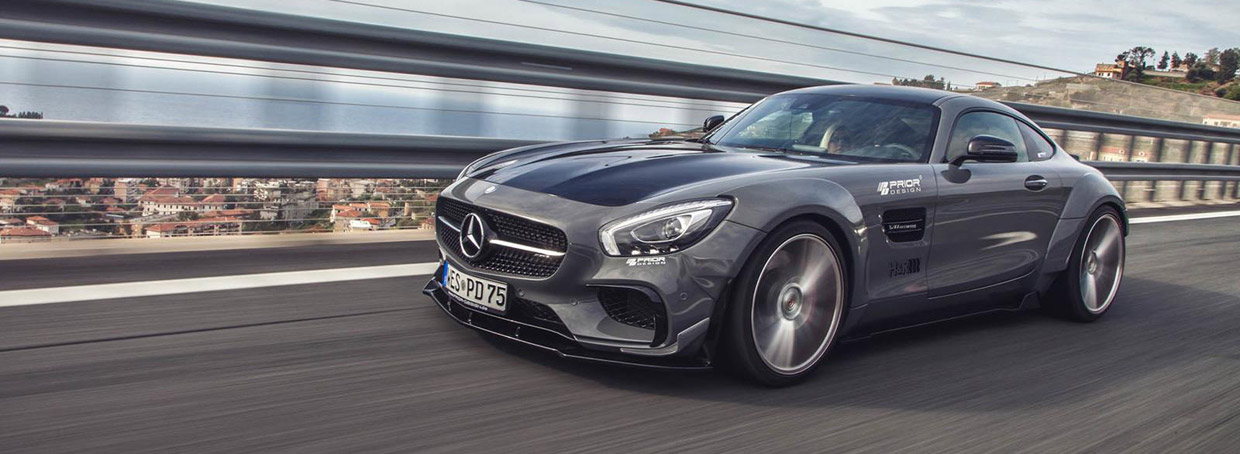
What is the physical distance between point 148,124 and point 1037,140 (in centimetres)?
451

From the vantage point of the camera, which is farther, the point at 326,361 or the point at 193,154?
the point at 193,154

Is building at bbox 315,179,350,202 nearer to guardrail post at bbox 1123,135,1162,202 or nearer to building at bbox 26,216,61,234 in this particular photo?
building at bbox 26,216,61,234

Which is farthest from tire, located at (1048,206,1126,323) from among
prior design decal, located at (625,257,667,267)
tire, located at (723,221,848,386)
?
prior design decal, located at (625,257,667,267)

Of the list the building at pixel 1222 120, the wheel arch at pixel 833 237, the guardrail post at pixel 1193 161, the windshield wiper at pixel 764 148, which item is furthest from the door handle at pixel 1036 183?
the building at pixel 1222 120

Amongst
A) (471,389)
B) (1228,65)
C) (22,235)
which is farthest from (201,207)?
(1228,65)

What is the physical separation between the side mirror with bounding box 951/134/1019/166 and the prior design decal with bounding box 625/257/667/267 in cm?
180

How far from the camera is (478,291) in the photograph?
385 centimetres

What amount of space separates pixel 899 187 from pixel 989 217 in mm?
714

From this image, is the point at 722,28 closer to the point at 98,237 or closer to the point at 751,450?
the point at 98,237

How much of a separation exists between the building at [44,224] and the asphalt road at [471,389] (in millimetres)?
342

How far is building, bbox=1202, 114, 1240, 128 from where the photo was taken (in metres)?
15.1

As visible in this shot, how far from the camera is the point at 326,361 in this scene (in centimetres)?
375

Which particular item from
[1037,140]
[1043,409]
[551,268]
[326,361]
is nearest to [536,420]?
[551,268]

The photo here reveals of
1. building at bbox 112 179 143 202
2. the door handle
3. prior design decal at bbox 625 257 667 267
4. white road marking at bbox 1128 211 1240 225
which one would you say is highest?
the door handle
